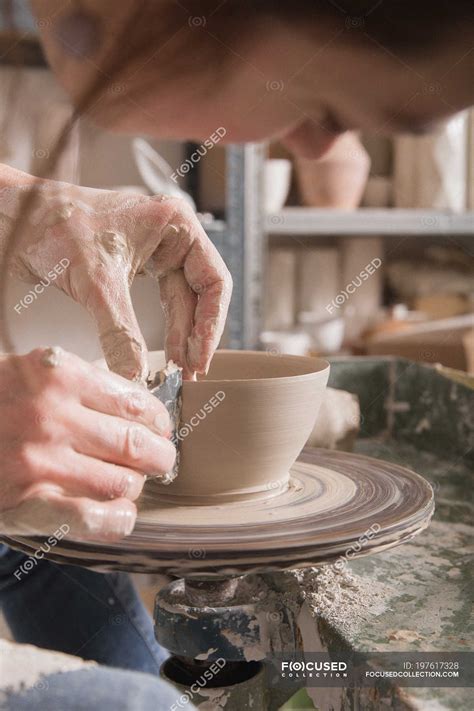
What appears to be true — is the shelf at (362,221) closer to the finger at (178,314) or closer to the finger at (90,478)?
the finger at (178,314)

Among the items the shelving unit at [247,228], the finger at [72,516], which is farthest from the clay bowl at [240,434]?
the shelving unit at [247,228]

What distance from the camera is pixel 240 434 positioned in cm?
83

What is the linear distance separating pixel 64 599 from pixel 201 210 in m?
1.60

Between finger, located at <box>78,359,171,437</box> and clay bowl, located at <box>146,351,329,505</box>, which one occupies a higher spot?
finger, located at <box>78,359,171,437</box>

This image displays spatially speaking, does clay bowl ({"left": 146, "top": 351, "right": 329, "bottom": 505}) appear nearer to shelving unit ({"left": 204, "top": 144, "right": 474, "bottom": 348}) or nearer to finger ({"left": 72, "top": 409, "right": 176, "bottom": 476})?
finger ({"left": 72, "top": 409, "right": 176, "bottom": 476})

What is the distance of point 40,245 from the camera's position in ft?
2.98

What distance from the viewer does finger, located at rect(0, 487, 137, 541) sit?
0.58 meters

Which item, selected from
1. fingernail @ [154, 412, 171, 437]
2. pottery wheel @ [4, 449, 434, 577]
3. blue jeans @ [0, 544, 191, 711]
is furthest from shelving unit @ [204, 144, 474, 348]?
fingernail @ [154, 412, 171, 437]

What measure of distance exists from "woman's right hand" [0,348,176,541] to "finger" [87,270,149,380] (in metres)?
0.09

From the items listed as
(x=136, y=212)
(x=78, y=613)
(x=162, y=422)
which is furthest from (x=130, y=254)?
(x=78, y=613)

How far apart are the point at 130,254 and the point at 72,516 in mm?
435

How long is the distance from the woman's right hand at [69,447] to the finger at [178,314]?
0.86 ft

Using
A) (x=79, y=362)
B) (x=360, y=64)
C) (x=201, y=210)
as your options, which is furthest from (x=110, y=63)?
Answer: (x=201, y=210)

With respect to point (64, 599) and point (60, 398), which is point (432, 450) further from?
point (60, 398)
